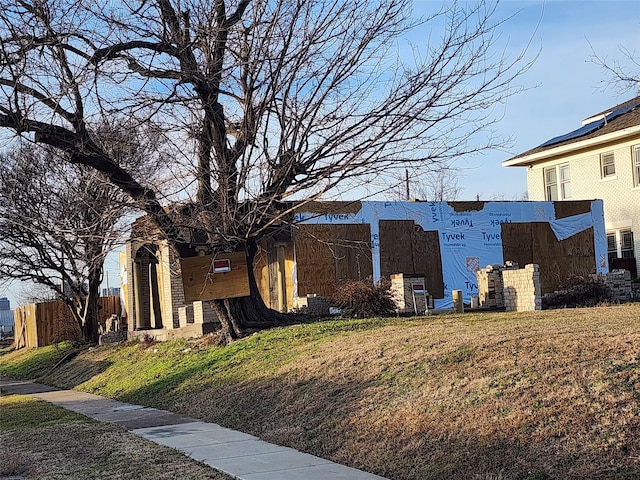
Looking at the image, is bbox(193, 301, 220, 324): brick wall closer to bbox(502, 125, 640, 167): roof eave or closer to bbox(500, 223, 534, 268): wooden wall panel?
bbox(500, 223, 534, 268): wooden wall panel

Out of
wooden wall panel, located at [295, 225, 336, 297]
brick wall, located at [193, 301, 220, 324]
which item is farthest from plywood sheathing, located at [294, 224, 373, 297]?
brick wall, located at [193, 301, 220, 324]

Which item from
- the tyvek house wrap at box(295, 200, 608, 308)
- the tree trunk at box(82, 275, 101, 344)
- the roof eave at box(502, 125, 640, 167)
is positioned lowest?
the tree trunk at box(82, 275, 101, 344)

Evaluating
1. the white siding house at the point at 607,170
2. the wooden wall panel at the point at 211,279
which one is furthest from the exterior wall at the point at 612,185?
the wooden wall panel at the point at 211,279

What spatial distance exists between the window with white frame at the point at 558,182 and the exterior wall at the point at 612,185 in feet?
0.93

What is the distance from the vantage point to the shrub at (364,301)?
765 inches

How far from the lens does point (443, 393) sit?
959cm

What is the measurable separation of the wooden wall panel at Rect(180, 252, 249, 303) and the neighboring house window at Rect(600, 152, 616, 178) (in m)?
18.6

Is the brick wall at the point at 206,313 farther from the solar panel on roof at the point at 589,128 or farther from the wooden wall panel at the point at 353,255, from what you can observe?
the solar panel on roof at the point at 589,128

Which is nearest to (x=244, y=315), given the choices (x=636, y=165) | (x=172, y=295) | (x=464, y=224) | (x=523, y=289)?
(x=523, y=289)

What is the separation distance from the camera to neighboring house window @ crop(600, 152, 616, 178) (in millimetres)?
31241

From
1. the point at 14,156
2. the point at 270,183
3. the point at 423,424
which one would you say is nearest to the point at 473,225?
the point at 270,183

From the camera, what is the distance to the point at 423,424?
29.3 ft

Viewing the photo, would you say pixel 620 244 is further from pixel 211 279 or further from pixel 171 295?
pixel 211 279

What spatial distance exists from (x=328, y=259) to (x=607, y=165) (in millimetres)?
12440
